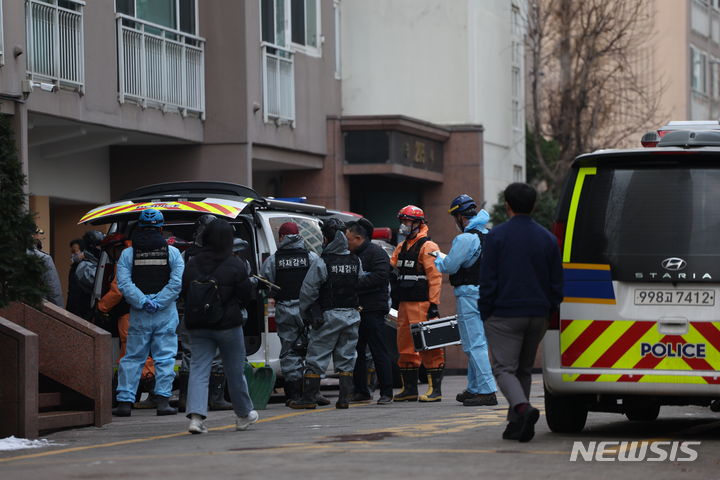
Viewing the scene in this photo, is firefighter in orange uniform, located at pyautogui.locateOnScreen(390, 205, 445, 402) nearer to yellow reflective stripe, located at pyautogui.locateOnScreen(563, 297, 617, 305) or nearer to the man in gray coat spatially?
the man in gray coat

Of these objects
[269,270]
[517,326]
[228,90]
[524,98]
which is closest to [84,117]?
[228,90]

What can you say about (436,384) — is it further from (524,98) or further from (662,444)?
(524,98)

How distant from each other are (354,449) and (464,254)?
4.51m

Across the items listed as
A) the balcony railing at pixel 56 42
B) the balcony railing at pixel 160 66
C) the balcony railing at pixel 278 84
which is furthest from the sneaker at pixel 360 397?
the balcony railing at pixel 278 84

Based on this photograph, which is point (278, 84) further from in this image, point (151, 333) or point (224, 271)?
point (224, 271)

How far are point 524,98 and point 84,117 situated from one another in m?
19.5

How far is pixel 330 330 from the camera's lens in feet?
48.2

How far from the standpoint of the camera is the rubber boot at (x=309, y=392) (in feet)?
48.5

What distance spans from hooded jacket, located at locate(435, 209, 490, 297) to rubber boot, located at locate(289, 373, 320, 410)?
5.05 ft

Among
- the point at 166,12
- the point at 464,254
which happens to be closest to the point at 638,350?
the point at 464,254

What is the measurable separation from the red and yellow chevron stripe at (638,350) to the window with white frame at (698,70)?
149 ft

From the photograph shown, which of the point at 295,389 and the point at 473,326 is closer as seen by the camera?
the point at 473,326

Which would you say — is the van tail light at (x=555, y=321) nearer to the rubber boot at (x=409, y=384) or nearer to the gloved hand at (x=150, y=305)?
the gloved hand at (x=150, y=305)

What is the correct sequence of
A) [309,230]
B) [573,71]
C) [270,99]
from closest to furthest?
[309,230] < [270,99] < [573,71]
